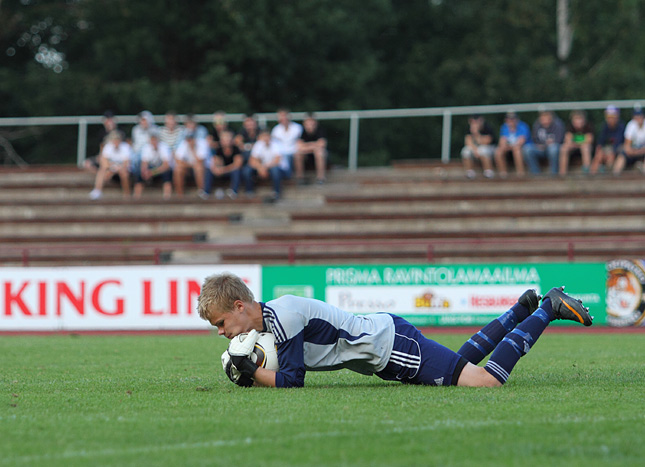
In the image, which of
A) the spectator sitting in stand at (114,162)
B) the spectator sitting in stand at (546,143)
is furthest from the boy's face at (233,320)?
the spectator sitting in stand at (114,162)

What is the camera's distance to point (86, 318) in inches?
755

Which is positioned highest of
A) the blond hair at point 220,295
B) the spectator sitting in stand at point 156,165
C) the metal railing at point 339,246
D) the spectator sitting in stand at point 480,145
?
the spectator sitting in stand at point 480,145

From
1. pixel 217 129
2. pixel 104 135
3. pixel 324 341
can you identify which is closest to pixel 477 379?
pixel 324 341

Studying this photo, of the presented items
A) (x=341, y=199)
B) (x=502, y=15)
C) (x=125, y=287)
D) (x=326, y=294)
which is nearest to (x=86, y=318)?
(x=125, y=287)

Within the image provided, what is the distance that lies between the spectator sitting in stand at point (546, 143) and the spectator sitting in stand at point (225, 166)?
7262 millimetres

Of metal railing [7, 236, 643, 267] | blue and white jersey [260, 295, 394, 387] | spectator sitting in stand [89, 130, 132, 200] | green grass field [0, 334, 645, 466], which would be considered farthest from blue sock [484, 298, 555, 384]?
spectator sitting in stand [89, 130, 132, 200]

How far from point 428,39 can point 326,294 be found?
26171mm

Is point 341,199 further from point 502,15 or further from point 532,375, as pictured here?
point 502,15

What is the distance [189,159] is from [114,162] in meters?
2.16

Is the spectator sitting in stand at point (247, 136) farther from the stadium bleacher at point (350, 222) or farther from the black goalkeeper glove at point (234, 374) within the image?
the black goalkeeper glove at point (234, 374)

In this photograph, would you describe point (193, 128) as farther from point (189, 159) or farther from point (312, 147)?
point (312, 147)

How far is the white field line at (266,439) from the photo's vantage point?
4938mm

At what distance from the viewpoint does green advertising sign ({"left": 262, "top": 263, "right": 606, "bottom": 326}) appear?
723 inches

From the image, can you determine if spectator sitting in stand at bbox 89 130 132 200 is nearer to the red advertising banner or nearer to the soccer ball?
the red advertising banner
